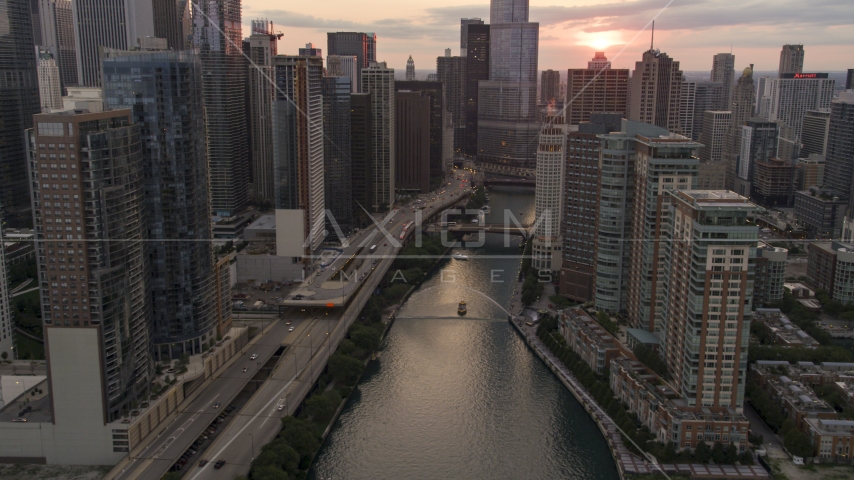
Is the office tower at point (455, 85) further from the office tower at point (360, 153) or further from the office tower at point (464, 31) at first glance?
the office tower at point (360, 153)

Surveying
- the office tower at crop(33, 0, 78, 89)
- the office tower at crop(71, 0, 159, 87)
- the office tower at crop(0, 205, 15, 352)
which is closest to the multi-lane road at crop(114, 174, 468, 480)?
the office tower at crop(0, 205, 15, 352)

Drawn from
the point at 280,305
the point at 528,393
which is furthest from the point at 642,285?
the point at 280,305

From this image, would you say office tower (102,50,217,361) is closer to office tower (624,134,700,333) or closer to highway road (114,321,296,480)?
highway road (114,321,296,480)

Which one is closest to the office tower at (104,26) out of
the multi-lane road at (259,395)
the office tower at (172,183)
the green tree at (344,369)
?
the multi-lane road at (259,395)

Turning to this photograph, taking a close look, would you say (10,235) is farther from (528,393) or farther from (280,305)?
(528,393)

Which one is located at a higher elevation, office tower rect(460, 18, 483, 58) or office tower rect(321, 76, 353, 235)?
office tower rect(460, 18, 483, 58)

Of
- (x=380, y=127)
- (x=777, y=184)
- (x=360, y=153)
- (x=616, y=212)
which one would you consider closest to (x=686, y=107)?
(x=777, y=184)
